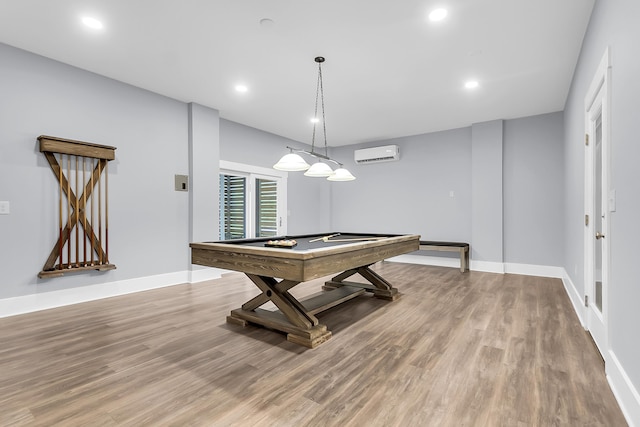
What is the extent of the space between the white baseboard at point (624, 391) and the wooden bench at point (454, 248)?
3574mm

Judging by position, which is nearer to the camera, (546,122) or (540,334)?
(540,334)

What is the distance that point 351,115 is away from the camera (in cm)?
537

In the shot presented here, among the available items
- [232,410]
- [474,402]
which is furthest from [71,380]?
[474,402]

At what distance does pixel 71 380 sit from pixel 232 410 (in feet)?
3.72

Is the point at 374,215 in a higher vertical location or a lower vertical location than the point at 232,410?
higher

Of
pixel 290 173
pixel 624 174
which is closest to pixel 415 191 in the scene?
pixel 290 173

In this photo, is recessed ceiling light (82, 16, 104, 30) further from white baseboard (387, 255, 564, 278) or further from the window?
white baseboard (387, 255, 564, 278)

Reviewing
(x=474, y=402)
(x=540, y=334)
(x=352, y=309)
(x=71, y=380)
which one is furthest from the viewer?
(x=352, y=309)

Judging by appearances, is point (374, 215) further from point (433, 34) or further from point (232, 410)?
point (232, 410)

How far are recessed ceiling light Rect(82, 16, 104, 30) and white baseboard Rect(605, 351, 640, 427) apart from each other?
448cm

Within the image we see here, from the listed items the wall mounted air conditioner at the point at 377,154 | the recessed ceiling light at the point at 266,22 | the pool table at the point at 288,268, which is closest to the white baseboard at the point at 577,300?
the pool table at the point at 288,268

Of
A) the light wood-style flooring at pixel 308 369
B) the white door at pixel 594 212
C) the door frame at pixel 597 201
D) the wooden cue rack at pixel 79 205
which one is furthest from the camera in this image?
the wooden cue rack at pixel 79 205

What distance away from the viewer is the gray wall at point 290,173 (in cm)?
565

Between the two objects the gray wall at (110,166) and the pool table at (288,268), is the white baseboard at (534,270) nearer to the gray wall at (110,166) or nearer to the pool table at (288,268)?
the pool table at (288,268)
